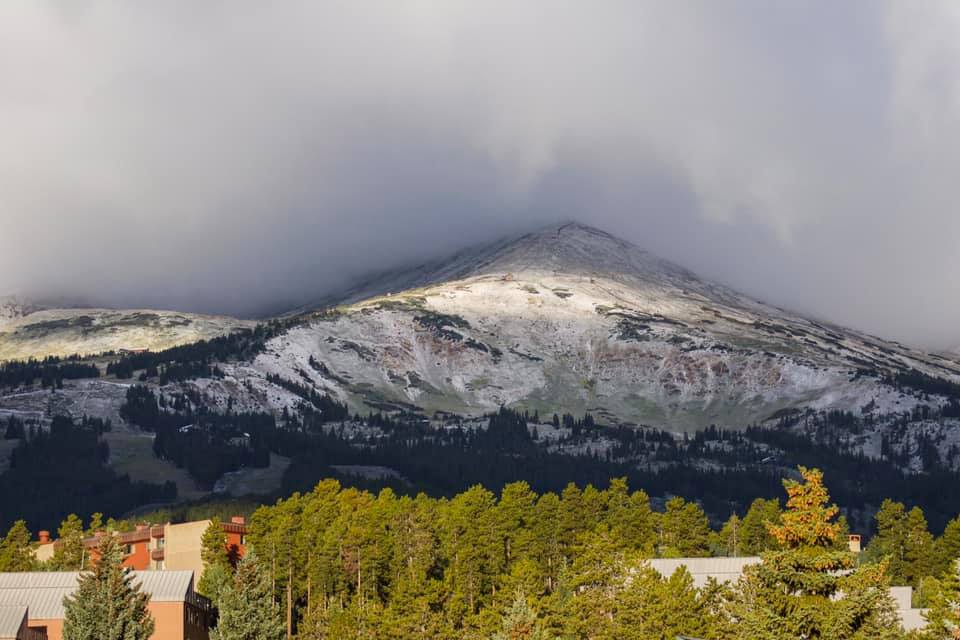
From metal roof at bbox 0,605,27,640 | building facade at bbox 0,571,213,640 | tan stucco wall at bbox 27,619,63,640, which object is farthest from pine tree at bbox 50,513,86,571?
metal roof at bbox 0,605,27,640

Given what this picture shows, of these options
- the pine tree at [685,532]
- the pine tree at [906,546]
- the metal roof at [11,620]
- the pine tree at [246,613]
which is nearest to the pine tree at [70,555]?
the metal roof at [11,620]

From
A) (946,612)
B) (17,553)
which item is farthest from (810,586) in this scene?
(17,553)

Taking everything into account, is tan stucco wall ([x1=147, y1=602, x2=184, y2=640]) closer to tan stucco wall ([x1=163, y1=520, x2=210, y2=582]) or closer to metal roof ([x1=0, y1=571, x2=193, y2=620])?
metal roof ([x1=0, y1=571, x2=193, y2=620])

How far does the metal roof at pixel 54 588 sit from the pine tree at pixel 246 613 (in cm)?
1659

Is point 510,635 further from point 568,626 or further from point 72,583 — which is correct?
point 72,583

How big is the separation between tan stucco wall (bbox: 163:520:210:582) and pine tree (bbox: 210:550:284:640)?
59453 mm

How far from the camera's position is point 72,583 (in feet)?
474

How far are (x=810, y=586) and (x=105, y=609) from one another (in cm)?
5986

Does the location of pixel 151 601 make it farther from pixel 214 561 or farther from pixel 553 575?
pixel 553 575

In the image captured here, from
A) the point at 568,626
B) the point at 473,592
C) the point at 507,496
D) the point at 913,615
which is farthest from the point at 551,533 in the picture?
the point at 568,626

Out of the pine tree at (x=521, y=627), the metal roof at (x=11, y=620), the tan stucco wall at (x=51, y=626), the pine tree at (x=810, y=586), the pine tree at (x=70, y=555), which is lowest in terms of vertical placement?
the tan stucco wall at (x=51, y=626)

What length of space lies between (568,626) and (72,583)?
55229 millimetres

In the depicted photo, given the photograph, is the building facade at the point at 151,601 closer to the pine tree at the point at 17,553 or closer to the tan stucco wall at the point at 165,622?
the tan stucco wall at the point at 165,622

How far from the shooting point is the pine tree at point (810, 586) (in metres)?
57.2
